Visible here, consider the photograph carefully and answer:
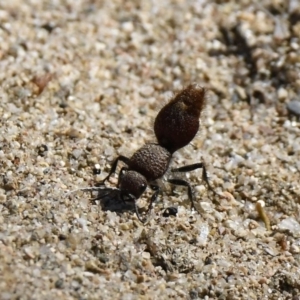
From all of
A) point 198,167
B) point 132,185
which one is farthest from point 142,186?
point 198,167

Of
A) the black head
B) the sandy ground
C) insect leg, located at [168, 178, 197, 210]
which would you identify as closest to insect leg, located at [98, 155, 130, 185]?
the sandy ground

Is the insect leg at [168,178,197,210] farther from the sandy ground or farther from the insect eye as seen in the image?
the insect eye

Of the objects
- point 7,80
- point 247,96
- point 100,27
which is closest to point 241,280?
point 247,96

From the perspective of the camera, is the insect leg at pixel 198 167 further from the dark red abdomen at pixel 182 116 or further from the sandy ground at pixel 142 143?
the dark red abdomen at pixel 182 116

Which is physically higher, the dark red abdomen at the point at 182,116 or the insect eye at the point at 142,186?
the dark red abdomen at the point at 182,116

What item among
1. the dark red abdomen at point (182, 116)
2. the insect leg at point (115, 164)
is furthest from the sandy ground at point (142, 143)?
the dark red abdomen at point (182, 116)

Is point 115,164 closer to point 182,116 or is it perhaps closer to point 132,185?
point 132,185

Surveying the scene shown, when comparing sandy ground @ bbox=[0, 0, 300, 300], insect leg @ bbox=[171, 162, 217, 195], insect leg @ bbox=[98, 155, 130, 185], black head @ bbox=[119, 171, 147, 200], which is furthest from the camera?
insect leg @ bbox=[171, 162, 217, 195]
